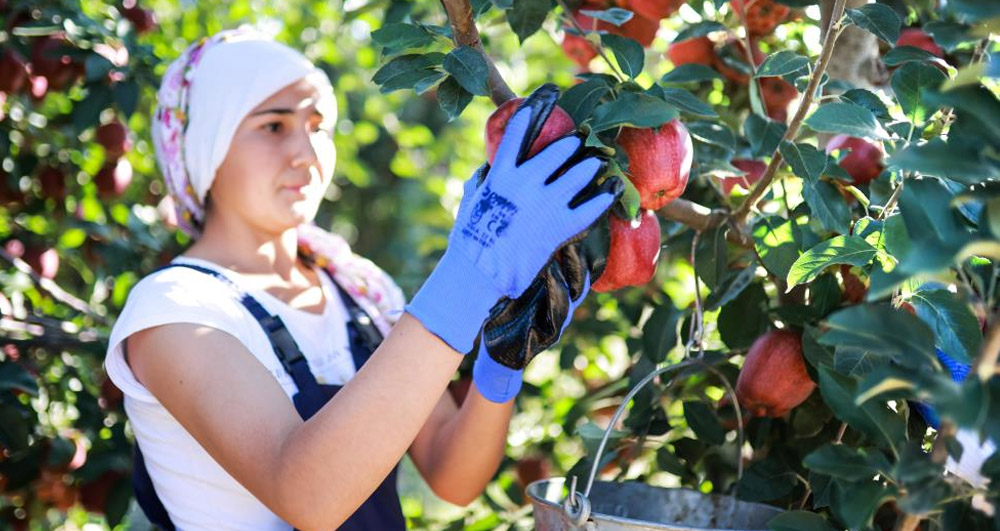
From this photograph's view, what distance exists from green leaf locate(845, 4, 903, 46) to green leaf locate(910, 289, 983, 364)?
11.9 inches

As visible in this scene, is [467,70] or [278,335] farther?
[278,335]

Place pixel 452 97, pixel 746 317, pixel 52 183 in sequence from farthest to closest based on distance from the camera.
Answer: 1. pixel 52 183
2. pixel 746 317
3. pixel 452 97

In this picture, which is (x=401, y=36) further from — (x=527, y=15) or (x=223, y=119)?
(x=223, y=119)

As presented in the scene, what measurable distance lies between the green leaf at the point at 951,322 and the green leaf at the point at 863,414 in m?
0.10

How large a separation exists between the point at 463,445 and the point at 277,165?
0.52 metres

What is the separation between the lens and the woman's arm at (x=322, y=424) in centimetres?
119

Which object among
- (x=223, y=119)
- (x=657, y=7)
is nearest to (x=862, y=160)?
(x=657, y=7)

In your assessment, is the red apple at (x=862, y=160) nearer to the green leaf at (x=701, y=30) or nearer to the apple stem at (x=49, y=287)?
the green leaf at (x=701, y=30)

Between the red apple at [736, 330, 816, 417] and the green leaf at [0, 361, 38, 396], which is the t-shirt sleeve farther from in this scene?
the red apple at [736, 330, 816, 417]

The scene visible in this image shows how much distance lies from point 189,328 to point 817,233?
81cm

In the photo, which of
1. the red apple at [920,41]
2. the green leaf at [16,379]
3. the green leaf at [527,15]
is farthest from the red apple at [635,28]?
the green leaf at [16,379]

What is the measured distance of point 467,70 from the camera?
1.14 metres

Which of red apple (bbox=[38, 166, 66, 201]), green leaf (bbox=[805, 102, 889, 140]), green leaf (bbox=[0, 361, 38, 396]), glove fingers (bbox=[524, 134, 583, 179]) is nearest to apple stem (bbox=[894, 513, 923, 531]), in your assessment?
green leaf (bbox=[805, 102, 889, 140])

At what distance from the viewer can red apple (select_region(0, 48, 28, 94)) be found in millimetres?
2088
